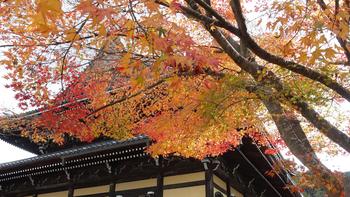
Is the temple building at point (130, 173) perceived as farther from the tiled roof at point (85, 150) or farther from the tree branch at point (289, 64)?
the tree branch at point (289, 64)

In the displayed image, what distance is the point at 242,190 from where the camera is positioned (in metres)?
13.7

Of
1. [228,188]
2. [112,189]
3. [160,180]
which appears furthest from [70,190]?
[228,188]

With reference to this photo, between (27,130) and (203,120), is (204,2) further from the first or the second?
(27,130)

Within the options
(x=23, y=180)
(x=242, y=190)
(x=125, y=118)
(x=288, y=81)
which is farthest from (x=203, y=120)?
(x=23, y=180)

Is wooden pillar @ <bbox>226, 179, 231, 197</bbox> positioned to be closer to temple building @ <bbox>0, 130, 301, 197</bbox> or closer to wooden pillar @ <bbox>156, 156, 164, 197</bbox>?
temple building @ <bbox>0, 130, 301, 197</bbox>

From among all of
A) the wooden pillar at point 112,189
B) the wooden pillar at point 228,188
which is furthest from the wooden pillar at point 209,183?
the wooden pillar at point 112,189

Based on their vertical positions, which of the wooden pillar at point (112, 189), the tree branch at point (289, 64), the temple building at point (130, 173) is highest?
the temple building at point (130, 173)

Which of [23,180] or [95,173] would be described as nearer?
[95,173]

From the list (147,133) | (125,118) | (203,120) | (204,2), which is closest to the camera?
(204,2)

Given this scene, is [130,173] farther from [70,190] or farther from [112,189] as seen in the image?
[70,190]

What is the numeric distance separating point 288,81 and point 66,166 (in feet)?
26.7

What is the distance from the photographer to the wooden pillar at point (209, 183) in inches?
396

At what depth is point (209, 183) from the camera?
33.4 feet

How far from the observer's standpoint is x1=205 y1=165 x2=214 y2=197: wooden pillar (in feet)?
33.0
